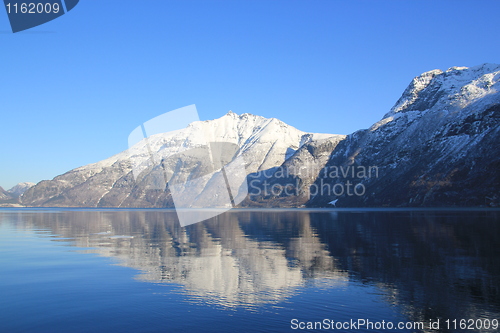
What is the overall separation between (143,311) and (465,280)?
2704 cm

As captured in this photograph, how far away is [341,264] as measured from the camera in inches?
1746

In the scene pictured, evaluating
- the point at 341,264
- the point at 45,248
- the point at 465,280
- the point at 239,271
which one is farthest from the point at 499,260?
the point at 45,248

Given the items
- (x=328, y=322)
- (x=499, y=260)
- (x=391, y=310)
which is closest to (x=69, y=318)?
(x=328, y=322)

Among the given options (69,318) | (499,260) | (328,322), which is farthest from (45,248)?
(499,260)

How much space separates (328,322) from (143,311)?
12017 millimetres

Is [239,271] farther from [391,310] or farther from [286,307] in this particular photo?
[391,310]

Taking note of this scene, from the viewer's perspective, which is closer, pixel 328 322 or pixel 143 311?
pixel 328 322

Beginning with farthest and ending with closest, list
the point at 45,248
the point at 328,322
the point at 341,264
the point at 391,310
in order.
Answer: the point at 45,248
the point at 341,264
the point at 391,310
the point at 328,322

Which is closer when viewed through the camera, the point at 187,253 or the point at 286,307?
the point at 286,307

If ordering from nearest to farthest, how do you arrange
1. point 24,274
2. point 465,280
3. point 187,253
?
point 465,280, point 24,274, point 187,253

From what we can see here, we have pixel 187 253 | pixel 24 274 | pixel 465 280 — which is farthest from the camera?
pixel 187 253

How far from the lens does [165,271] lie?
40750 millimetres

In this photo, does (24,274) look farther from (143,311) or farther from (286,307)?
(286,307)

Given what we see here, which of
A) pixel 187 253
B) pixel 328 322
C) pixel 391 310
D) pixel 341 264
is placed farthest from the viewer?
pixel 187 253
